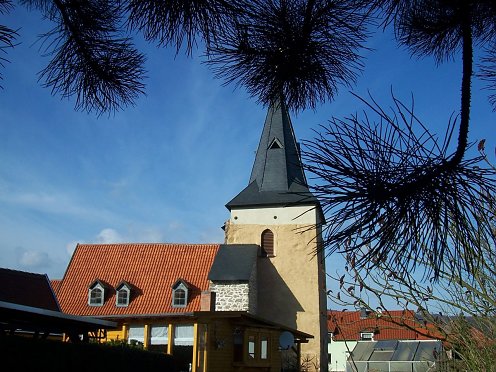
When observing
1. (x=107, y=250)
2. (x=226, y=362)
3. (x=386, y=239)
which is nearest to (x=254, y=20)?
(x=386, y=239)

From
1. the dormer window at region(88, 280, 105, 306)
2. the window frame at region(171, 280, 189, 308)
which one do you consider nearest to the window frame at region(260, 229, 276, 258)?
the window frame at region(171, 280, 189, 308)

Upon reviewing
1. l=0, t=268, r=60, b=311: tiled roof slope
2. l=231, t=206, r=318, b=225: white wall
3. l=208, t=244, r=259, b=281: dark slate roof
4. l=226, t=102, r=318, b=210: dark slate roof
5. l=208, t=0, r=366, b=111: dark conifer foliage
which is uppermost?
l=226, t=102, r=318, b=210: dark slate roof

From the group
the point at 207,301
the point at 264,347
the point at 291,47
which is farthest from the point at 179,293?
the point at 291,47

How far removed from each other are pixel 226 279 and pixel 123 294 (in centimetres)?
535

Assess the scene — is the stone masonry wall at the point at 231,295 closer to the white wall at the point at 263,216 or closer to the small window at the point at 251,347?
the white wall at the point at 263,216

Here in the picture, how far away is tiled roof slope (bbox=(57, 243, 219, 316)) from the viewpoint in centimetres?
2798

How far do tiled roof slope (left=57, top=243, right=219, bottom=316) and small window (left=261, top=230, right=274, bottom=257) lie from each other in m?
2.56

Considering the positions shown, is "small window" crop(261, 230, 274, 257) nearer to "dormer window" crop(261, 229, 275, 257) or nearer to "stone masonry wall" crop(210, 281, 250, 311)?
"dormer window" crop(261, 229, 275, 257)

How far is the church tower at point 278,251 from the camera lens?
28438 millimetres

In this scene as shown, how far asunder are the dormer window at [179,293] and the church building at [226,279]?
0.05 metres

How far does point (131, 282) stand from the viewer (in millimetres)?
29266

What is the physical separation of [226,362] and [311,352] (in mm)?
10393

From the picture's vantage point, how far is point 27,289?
23156mm

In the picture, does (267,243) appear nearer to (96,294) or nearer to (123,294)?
(123,294)
